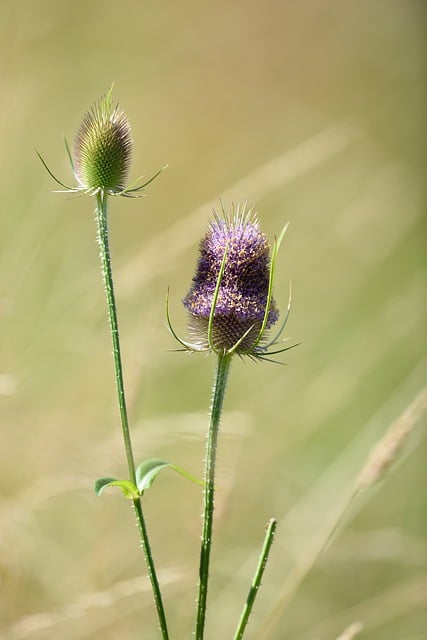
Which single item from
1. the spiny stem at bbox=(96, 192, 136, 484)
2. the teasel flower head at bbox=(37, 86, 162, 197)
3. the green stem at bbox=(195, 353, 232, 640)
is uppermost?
the teasel flower head at bbox=(37, 86, 162, 197)

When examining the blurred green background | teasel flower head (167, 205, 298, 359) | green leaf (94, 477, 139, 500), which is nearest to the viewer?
green leaf (94, 477, 139, 500)

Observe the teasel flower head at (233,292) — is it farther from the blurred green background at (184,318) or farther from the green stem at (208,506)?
the blurred green background at (184,318)

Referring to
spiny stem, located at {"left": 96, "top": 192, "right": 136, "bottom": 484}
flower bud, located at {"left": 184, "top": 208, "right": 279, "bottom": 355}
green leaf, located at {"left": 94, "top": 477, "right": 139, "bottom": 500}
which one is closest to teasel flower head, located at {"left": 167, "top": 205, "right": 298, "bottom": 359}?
flower bud, located at {"left": 184, "top": 208, "right": 279, "bottom": 355}

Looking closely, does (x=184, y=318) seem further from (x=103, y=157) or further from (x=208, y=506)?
(x=208, y=506)

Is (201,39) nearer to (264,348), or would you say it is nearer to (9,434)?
(9,434)

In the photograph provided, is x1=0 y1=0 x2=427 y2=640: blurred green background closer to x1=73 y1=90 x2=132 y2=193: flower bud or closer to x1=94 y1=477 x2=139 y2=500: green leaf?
x1=73 y1=90 x2=132 y2=193: flower bud

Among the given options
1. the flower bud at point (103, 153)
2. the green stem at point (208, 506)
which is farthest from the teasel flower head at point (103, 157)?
the green stem at point (208, 506)

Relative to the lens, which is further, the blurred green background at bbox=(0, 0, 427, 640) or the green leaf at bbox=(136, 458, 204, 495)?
the blurred green background at bbox=(0, 0, 427, 640)
